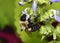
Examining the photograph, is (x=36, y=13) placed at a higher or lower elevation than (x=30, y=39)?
higher

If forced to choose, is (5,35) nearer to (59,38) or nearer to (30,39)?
(30,39)

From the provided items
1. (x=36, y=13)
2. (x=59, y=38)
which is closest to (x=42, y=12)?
(x=36, y=13)

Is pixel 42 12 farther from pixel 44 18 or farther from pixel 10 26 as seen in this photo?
pixel 10 26

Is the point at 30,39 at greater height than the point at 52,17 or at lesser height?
lesser

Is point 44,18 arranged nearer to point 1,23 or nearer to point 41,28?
point 41,28

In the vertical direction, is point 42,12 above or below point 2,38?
above

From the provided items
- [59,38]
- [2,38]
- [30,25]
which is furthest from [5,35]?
[59,38]
